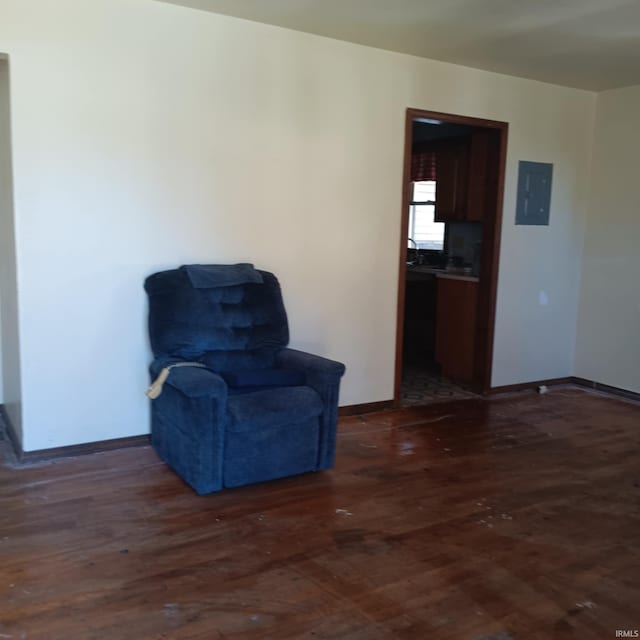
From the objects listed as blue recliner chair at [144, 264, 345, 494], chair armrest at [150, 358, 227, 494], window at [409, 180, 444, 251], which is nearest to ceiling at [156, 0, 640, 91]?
blue recliner chair at [144, 264, 345, 494]

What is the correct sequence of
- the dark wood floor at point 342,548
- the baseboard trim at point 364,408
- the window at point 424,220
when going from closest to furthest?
the dark wood floor at point 342,548 < the baseboard trim at point 364,408 < the window at point 424,220

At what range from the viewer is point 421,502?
119 inches

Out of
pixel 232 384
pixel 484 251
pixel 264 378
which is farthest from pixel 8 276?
pixel 484 251

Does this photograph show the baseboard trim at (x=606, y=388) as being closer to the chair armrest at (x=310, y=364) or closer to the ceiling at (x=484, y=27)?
the ceiling at (x=484, y=27)

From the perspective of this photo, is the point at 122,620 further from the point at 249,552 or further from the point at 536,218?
the point at 536,218

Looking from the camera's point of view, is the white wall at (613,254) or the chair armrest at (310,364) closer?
the chair armrest at (310,364)

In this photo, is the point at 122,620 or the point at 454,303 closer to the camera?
the point at 122,620

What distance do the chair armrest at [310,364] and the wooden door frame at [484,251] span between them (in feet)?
3.94

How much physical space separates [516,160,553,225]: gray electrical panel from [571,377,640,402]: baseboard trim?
1.40 meters

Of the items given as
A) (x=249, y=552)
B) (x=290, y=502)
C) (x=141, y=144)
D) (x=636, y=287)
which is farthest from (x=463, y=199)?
(x=249, y=552)

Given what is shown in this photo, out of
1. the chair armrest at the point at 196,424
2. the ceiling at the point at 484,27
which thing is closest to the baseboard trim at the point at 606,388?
the ceiling at the point at 484,27

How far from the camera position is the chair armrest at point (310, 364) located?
3.26m

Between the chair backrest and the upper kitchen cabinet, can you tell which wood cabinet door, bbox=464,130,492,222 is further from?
the chair backrest

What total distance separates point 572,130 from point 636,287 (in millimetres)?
1356
